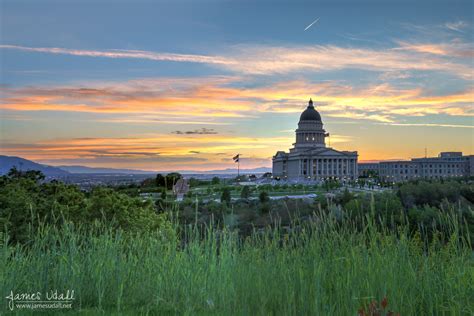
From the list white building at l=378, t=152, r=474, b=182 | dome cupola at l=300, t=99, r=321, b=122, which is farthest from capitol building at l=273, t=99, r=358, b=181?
white building at l=378, t=152, r=474, b=182

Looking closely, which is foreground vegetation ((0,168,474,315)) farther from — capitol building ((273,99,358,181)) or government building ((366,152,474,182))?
government building ((366,152,474,182))

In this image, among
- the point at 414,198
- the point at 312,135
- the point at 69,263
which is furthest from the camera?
the point at 312,135

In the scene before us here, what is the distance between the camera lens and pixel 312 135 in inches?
5906

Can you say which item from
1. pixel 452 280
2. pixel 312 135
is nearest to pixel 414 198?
pixel 452 280

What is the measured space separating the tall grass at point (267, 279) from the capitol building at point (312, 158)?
4847 inches

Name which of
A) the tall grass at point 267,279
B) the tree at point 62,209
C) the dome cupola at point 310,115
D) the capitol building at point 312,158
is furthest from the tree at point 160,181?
the dome cupola at point 310,115

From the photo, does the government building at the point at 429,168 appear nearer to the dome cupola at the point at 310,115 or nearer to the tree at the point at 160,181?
the dome cupola at the point at 310,115

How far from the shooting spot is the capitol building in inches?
5335

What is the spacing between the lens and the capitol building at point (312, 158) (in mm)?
135500

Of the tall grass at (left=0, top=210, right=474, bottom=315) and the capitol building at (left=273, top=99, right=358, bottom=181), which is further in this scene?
the capitol building at (left=273, top=99, right=358, bottom=181)

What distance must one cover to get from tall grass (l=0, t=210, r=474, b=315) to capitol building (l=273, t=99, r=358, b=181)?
404ft

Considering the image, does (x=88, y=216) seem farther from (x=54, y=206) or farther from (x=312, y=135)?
(x=312, y=135)

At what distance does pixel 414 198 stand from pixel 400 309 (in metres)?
31.8

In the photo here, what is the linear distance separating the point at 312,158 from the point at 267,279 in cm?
13142
